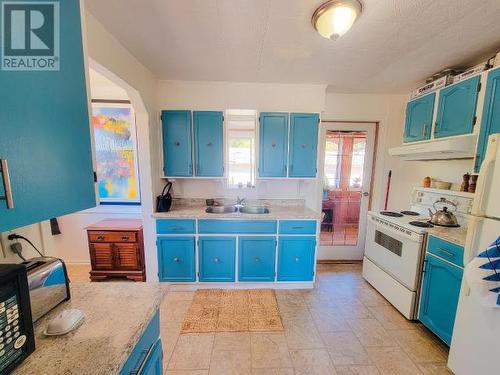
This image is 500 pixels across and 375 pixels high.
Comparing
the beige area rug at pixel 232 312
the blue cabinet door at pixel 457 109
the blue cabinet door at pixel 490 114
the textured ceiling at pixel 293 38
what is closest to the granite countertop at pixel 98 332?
the beige area rug at pixel 232 312

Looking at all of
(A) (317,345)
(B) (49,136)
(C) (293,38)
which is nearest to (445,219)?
(A) (317,345)

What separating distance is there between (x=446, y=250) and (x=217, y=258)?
85.8 inches

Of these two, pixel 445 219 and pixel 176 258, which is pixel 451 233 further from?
pixel 176 258

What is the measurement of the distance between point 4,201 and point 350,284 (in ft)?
10.2

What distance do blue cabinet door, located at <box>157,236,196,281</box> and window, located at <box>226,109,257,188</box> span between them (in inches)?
38.5

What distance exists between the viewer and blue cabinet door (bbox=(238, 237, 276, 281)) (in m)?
2.42

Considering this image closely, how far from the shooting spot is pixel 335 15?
1229 millimetres

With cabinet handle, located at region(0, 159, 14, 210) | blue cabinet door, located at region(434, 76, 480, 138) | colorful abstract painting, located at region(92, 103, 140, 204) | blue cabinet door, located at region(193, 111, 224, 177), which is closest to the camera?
cabinet handle, located at region(0, 159, 14, 210)

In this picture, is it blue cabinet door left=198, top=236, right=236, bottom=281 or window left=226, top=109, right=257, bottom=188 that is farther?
window left=226, top=109, right=257, bottom=188

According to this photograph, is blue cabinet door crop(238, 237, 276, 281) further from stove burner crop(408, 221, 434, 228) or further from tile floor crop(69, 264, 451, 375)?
stove burner crop(408, 221, 434, 228)

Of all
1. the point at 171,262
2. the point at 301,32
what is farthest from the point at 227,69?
the point at 171,262

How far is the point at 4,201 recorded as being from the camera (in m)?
0.56

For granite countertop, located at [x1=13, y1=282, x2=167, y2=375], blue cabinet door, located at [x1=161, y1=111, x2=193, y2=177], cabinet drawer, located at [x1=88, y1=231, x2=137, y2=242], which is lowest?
cabinet drawer, located at [x1=88, y1=231, x2=137, y2=242]

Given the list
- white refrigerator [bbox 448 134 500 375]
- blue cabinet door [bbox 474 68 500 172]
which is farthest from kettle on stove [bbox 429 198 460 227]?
white refrigerator [bbox 448 134 500 375]
